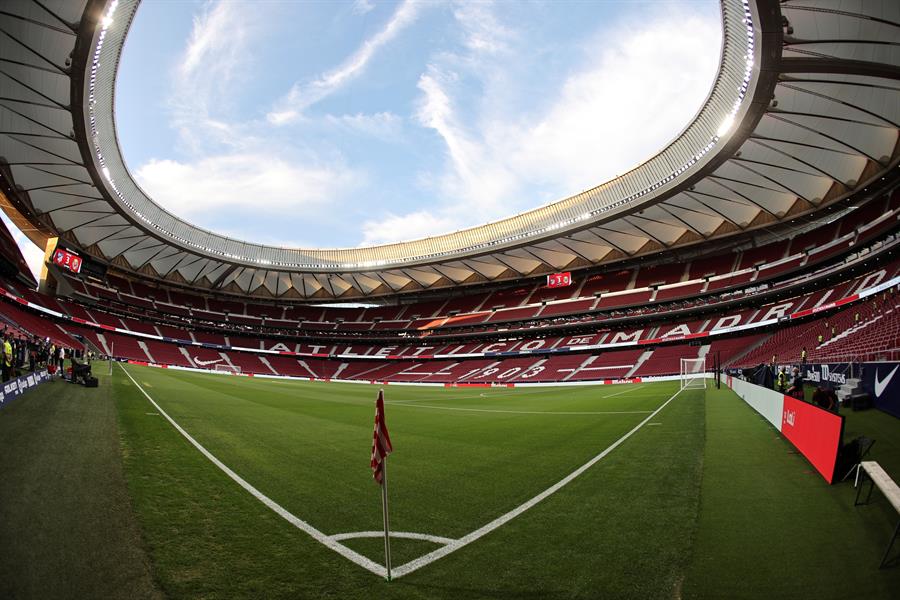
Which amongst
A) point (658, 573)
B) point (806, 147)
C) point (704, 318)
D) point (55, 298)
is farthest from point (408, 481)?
point (55, 298)

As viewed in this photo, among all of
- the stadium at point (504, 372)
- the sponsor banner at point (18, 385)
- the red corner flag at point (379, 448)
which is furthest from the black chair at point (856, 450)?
the sponsor banner at point (18, 385)

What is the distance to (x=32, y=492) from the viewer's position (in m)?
5.20

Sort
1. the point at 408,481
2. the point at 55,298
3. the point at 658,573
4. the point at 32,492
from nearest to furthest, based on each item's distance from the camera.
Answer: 1. the point at 658,573
2. the point at 32,492
3. the point at 408,481
4. the point at 55,298

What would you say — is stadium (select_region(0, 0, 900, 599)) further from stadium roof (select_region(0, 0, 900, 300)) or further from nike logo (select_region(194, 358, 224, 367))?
nike logo (select_region(194, 358, 224, 367))

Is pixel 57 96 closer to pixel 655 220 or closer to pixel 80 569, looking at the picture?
pixel 80 569

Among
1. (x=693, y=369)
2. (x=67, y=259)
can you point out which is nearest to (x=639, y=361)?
(x=693, y=369)

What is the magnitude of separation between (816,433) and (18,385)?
1926 cm

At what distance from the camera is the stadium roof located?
19328 millimetres

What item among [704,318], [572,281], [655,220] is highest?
[655,220]

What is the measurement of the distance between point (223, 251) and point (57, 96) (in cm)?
2847

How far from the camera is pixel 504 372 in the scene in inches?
1801

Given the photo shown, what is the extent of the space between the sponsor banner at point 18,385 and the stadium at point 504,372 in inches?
11.9

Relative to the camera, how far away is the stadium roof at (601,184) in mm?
19328

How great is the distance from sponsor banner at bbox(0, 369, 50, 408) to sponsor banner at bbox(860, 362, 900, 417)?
21655mm
